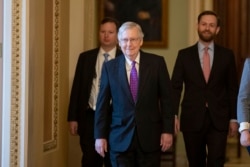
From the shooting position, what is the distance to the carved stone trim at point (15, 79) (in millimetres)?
3877

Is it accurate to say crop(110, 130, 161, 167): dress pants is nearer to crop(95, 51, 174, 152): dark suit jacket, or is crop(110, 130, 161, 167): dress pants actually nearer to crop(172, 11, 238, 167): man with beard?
crop(95, 51, 174, 152): dark suit jacket

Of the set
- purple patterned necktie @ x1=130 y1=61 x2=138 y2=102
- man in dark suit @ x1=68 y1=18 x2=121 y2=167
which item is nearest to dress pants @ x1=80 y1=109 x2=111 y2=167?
man in dark suit @ x1=68 y1=18 x2=121 y2=167

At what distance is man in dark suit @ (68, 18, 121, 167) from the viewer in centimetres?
427

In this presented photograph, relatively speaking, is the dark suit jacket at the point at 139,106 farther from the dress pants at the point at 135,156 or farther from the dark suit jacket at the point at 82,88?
the dark suit jacket at the point at 82,88

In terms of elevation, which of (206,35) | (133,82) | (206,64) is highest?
(206,35)

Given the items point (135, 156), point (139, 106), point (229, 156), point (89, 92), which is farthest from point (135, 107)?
point (229, 156)

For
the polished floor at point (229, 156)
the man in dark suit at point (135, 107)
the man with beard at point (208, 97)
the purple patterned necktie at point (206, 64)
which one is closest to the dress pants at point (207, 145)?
the man with beard at point (208, 97)

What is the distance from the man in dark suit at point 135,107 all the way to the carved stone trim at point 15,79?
0.85m

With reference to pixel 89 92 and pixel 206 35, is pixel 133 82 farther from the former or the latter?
pixel 89 92

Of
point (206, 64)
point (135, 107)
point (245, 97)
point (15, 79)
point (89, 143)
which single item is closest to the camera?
point (245, 97)

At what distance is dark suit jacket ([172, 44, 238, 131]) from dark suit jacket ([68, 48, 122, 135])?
2.25ft

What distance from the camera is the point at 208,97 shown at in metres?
3.92

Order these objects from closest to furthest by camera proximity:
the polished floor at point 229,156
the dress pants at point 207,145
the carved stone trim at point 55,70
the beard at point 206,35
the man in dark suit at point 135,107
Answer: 1. the man in dark suit at point 135,107
2. the dress pants at point 207,145
3. the beard at point 206,35
4. the carved stone trim at point 55,70
5. the polished floor at point 229,156

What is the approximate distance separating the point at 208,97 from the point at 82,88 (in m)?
1.10
